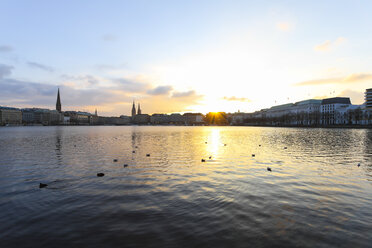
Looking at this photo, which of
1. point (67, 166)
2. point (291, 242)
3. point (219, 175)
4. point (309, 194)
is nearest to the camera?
point (291, 242)

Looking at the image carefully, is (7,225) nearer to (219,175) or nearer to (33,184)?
(33,184)

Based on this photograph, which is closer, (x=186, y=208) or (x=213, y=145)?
(x=186, y=208)

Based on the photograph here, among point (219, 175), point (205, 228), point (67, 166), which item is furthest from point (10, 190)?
point (219, 175)

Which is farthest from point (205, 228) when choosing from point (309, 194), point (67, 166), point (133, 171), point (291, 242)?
point (67, 166)

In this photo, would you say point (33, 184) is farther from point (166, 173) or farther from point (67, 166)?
point (166, 173)

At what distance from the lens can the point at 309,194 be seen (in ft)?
45.3

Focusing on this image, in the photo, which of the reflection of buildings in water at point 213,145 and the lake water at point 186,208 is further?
the reflection of buildings in water at point 213,145

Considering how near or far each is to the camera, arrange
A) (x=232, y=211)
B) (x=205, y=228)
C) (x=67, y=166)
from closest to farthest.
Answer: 1. (x=205, y=228)
2. (x=232, y=211)
3. (x=67, y=166)

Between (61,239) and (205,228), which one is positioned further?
(205,228)

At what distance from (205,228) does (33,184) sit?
1308 cm

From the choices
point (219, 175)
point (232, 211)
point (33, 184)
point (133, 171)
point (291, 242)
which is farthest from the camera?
point (133, 171)

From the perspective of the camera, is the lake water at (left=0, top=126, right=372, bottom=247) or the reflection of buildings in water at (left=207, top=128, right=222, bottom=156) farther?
the reflection of buildings in water at (left=207, top=128, right=222, bottom=156)

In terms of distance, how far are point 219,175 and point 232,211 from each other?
293 inches

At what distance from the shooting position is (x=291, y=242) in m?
8.38
